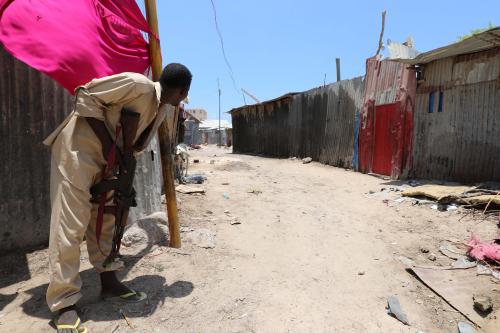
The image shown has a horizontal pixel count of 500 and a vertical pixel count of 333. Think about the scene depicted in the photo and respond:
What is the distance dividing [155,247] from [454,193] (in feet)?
14.8

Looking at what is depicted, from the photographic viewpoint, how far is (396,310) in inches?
97.7

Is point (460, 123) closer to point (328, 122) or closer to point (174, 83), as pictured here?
point (328, 122)

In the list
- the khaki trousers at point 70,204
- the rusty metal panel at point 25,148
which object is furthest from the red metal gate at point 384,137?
the khaki trousers at point 70,204

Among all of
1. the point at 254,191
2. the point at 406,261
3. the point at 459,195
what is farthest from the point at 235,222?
the point at 459,195

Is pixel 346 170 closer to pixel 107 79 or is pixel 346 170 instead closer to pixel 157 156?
pixel 157 156

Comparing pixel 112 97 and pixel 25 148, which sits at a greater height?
pixel 112 97

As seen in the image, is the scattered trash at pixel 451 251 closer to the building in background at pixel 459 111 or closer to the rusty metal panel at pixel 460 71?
the building in background at pixel 459 111

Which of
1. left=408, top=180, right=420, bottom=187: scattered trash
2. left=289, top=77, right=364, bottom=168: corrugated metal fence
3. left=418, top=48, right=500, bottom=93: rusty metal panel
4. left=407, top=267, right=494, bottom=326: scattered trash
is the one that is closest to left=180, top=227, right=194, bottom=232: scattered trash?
left=407, top=267, right=494, bottom=326: scattered trash

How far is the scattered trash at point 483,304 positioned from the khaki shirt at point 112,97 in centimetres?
263

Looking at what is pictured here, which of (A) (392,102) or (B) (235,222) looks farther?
(A) (392,102)

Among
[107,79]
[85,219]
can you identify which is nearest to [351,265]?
[85,219]

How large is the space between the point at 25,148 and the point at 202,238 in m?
1.68

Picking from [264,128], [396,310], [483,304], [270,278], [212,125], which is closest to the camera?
[396,310]

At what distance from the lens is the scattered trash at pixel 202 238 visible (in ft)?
11.0
